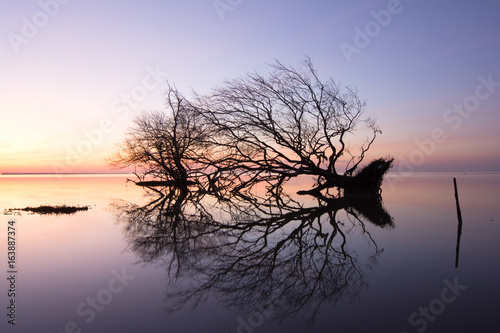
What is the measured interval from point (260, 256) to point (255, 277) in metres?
1.41

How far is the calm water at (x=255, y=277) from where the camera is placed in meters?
4.06

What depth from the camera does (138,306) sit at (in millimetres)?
4512

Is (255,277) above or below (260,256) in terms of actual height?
below

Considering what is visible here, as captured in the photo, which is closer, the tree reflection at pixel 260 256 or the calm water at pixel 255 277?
the calm water at pixel 255 277

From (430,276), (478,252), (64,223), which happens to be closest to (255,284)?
(430,276)

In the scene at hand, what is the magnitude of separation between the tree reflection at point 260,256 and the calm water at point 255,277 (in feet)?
0.10

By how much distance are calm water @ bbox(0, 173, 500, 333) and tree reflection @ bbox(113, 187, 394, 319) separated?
0.03 metres

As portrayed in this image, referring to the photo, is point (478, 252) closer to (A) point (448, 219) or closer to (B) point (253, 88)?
(A) point (448, 219)

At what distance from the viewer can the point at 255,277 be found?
573 cm

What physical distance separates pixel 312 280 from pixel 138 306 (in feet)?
9.31

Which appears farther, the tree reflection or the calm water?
the tree reflection

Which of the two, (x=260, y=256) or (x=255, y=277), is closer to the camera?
(x=255, y=277)

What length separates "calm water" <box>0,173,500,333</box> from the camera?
4.06 metres

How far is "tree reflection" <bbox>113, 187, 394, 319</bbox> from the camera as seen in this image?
16.0 ft
